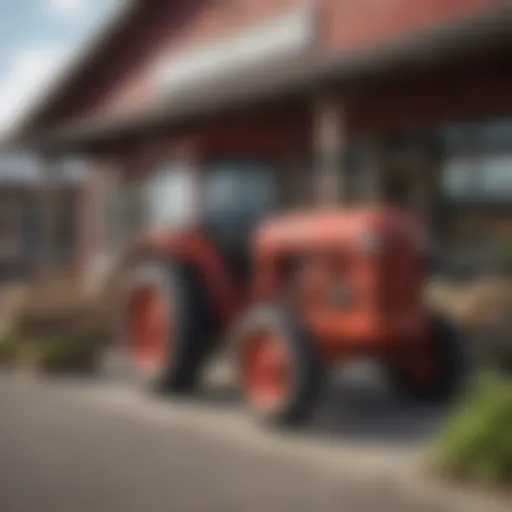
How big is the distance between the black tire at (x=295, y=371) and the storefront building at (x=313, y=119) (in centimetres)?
53

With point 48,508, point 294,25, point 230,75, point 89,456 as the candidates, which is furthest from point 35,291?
point 294,25

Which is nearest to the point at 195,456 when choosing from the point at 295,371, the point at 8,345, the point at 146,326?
the point at 295,371

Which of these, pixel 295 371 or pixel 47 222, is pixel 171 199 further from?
pixel 295 371

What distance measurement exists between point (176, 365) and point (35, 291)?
77 centimetres

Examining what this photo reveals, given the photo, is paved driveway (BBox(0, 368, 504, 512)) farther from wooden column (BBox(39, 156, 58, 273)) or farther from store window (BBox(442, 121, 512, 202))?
store window (BBox(442, 121, 512, 202))

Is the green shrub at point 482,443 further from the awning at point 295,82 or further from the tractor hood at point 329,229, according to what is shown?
the awning at point 295,82

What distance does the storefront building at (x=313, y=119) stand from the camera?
14.1 feet

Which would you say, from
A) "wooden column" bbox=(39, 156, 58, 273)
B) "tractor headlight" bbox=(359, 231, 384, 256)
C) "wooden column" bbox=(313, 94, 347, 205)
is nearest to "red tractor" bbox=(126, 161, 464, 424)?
"tractor headlight" bbox=(359, 231, 384, 256)

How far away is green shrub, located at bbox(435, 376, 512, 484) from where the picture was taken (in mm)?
2646

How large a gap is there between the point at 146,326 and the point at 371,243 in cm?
118

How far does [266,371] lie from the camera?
3443mm

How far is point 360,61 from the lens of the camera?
4.92 meters

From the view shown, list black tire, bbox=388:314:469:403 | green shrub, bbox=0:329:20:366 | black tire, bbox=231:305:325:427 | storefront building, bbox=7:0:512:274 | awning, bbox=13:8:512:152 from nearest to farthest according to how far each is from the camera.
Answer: black tire, bbox=231:305:325:427 < black tire, bbox=388:314:469:403 < storefront building, bbox=7:0:512:274 < awning, bbox=13:8:512:152 < green shrub, bbox=0:329:20:366

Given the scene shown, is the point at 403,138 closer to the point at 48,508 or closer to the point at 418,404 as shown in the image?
the point at 418,404
